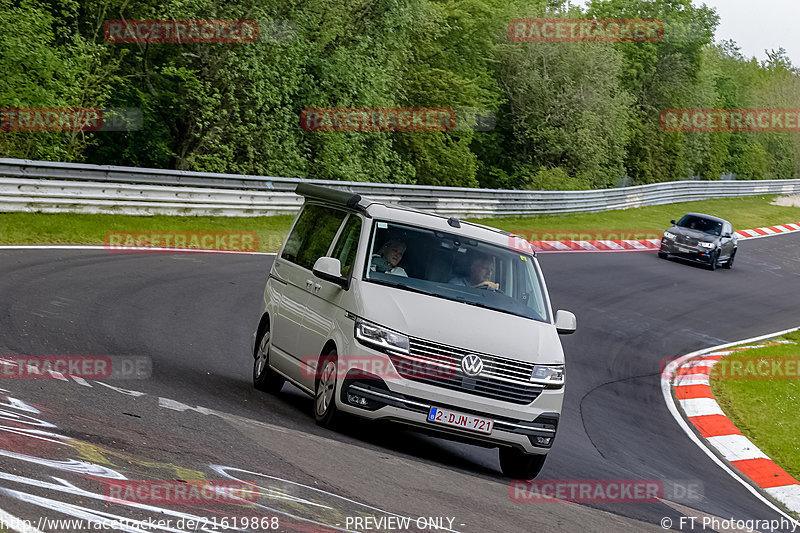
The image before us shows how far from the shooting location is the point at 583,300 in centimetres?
2252

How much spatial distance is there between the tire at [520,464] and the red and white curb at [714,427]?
11.5 feet

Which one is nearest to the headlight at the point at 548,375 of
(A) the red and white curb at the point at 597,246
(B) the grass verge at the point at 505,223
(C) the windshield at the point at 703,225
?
(B) the grass verge at the point at 505,223

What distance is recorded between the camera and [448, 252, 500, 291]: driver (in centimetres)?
913

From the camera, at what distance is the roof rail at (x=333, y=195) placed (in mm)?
9545

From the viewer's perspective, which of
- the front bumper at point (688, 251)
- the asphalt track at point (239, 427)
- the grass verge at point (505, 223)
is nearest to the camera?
the asphalt track at point (239, 427)

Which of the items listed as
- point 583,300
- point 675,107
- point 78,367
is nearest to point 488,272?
point 78,367

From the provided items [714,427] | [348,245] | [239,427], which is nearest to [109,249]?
[348,245]

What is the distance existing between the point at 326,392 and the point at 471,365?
1.27m

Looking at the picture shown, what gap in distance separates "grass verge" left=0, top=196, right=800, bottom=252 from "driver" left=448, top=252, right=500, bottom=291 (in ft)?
36.9

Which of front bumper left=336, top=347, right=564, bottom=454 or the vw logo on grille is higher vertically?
the vw logo on grille

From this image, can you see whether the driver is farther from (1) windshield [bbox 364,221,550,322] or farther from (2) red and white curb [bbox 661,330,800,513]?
(2) red and white curb [bbox 661,330,800,513]

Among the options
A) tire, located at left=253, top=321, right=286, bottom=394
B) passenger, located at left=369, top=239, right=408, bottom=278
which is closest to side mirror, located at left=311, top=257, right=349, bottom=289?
passenger, located at left=369, top=239, right=408, bottom=278

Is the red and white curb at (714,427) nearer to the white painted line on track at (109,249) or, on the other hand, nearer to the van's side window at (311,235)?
the van's side window at (311,235)

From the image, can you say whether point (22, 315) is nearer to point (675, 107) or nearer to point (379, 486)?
point (379, 486)
